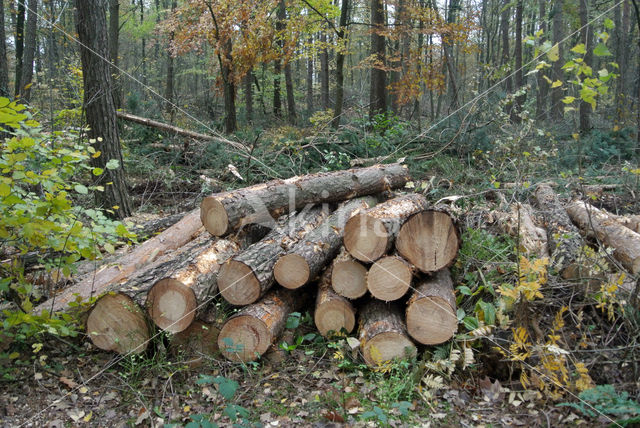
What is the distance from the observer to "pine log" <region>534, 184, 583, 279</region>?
12.1 ft

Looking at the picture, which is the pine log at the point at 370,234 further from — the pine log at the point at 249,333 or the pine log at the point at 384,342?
the pine log at the point at 249,333

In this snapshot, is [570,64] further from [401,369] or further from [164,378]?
[164,378]

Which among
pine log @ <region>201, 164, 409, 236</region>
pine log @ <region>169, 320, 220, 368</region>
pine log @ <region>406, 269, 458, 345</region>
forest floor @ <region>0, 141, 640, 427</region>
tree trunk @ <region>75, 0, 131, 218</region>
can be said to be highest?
tree trunk @ <region>75, 0, 131, 218</region>

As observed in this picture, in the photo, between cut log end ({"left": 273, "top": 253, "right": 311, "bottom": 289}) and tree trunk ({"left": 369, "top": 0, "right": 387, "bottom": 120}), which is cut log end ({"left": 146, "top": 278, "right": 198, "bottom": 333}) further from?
tree trunk ({"left": 369, "top": 0, "right": 387, "bottom": 120})

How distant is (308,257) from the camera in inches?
142

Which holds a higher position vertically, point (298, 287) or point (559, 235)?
point (559, 235)

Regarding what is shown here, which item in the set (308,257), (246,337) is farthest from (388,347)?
(246,337)

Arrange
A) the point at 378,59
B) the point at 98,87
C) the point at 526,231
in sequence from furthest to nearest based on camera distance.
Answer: the point at 378,59 < the point at 98,87 < the point at 526,231

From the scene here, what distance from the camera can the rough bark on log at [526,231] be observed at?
4.14m

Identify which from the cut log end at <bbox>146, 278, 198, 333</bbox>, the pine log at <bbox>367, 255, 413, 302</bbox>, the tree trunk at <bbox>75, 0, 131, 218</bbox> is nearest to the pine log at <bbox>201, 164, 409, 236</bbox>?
the cut log end at <bbox>146, 278, 198, 333</bbox>

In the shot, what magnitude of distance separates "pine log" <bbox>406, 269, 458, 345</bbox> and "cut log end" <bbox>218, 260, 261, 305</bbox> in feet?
3.94

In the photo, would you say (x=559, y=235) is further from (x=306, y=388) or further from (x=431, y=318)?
(x=306, y=388)

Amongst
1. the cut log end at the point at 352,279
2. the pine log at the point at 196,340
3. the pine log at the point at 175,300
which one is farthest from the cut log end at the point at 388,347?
the pine log at the point at 175,300

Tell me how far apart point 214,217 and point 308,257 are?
103 cm
